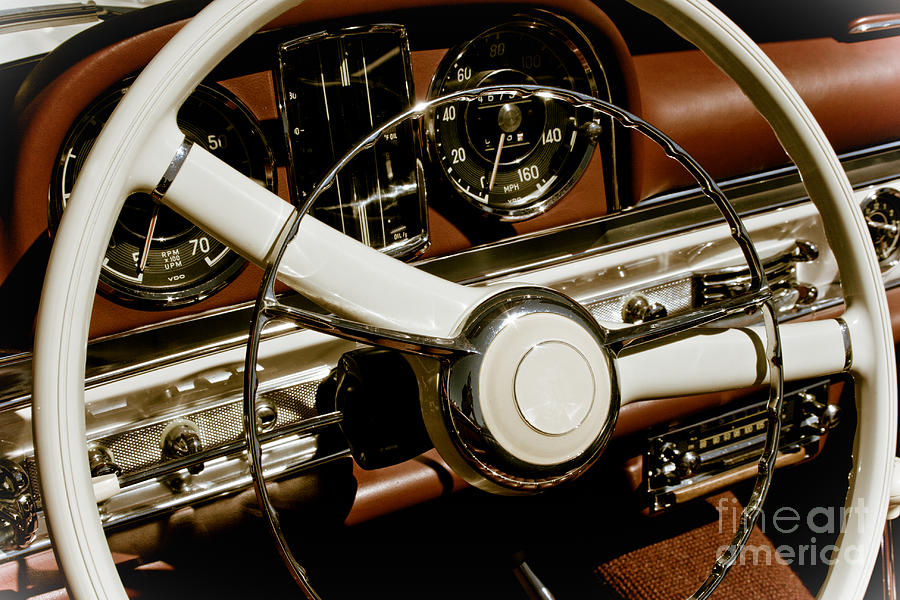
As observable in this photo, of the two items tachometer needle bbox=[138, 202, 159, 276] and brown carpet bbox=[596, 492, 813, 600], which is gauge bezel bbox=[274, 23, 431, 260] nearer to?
tachometer needle bbox=[138, 202, 159, 276]

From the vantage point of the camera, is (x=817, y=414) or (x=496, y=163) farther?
(x=817, y=414)

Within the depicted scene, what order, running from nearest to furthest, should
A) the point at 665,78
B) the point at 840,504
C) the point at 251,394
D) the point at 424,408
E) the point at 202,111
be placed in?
the point at 251,394, the point at 424,408, the point at 202,111, the point at 665,78, the point at 840,504

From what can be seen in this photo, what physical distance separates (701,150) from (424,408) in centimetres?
68

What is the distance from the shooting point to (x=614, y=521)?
1.45m

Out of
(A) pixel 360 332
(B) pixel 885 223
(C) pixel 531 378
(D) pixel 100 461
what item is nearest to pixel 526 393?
(C) pixel 531 378

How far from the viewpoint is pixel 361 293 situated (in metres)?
0.76

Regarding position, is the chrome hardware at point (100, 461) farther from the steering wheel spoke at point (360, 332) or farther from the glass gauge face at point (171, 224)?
the steering wheel spoke at point (360, 332)

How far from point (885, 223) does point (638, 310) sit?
576 mm

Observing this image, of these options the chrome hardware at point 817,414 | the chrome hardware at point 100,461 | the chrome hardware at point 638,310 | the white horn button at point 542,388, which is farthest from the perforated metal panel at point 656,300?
the chrome hardware at point 100,461

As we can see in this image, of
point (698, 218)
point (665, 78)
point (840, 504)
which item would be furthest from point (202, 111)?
point (840, 504)

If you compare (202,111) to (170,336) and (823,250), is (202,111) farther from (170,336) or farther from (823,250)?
(823,250)

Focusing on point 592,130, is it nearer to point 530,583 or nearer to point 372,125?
point 372,125

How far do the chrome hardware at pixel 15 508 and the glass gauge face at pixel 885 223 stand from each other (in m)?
1.40

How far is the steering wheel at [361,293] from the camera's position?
60 centimetres
